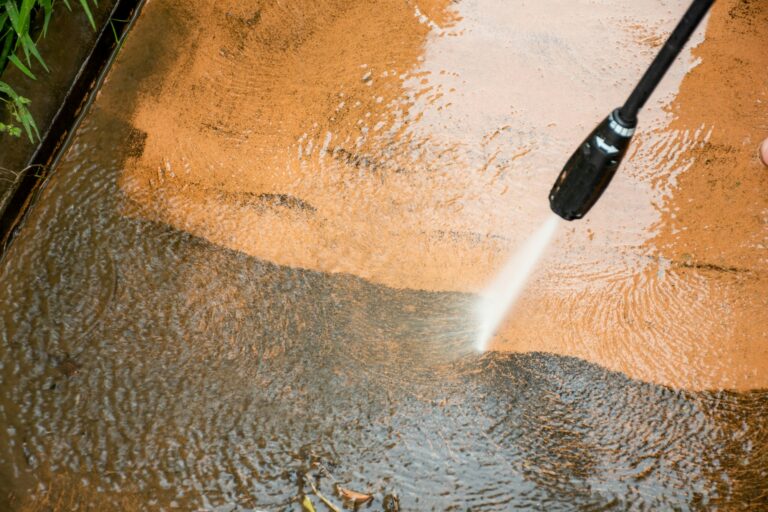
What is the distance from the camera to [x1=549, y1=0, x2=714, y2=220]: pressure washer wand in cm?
82

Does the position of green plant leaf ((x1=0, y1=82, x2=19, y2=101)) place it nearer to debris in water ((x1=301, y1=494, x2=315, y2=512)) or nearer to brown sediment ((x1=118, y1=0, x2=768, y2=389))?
brown sediment ((x1=118, y1=0, x2=768, y2=389))

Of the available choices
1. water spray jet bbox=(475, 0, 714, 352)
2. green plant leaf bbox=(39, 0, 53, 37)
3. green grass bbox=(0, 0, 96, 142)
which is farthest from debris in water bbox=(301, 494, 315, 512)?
green plant leaf bbox=(39, 0, 53, 37)

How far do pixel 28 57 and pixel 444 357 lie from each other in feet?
5.79

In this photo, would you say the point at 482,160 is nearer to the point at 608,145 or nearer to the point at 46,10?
the point at 608,145

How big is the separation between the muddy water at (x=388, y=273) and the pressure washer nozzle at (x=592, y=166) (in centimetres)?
70

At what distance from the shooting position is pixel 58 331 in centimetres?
178

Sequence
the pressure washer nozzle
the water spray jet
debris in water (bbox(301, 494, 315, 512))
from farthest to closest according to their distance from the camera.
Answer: debris in water (bbox(301, 494, 315, 512)), the pressure washer nozzle, the water spray jet

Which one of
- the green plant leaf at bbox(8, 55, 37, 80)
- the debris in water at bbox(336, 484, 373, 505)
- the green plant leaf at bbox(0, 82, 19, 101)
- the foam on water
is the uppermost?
the green plant leaf at bbox(8, 55, 37, 80)

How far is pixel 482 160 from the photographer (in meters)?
1.94

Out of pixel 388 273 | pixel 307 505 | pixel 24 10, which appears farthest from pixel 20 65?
pixel 307 505

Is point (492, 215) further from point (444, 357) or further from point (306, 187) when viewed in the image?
point (306, 187)

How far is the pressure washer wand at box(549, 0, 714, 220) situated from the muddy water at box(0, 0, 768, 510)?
71 cm

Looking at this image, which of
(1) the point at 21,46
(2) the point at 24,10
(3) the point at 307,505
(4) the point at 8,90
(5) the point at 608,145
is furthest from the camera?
(1) the point at 21,46

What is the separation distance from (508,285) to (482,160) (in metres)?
0.47
